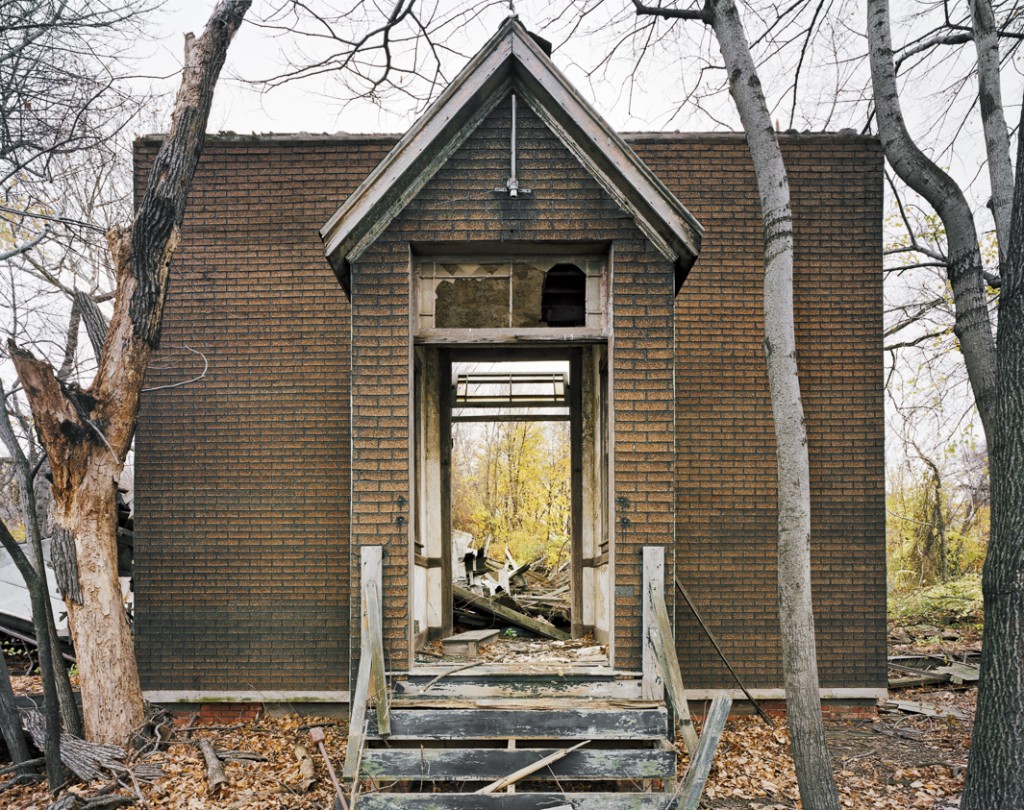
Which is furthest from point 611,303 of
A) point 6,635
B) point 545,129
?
point 6,635

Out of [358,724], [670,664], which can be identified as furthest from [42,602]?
[670,664]

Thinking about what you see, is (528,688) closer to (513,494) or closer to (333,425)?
(333,425)

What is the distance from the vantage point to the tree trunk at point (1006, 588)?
17.1ft

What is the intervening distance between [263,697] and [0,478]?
18.9 m

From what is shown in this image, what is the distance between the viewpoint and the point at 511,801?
19.1ft

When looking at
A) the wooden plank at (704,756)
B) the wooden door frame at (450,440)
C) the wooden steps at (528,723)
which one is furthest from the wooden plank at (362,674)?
the wooden door frame at (450,440)

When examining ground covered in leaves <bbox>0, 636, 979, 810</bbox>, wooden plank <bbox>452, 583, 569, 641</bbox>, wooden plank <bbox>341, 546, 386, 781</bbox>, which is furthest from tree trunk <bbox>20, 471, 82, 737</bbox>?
wooden plank <bbox>452, 583, 569, 641</bbox>

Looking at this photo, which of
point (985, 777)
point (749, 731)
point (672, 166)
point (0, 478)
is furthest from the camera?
point (0, 478)

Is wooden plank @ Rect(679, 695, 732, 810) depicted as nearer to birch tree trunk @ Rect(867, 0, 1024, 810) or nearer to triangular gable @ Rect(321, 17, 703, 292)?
birch tree trunk @ Rect(867, 0, 1024, 810)

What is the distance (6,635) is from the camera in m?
11.3

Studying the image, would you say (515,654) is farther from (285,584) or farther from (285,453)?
(285,453)

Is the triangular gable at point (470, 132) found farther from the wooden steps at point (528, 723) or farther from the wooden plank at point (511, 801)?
the wooden plank at point (511, 801)

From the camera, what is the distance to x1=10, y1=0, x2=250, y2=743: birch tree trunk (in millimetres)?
7758

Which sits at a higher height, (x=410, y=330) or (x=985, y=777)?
(x=410, y=330)
